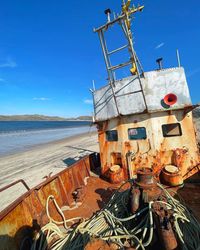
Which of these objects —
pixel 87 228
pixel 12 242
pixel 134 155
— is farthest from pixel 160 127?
pixel 12 242

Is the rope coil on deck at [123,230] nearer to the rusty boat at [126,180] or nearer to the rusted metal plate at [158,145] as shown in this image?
the rusty boat at [126,180]

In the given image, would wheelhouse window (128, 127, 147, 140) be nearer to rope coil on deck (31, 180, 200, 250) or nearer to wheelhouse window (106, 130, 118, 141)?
wheelhouse window (106, 130, 118, 141)

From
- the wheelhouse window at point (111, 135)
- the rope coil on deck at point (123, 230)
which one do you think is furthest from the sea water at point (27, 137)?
the rope coil on deck at point (123, 230)

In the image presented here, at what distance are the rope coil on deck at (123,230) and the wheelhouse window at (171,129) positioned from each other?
315 cm

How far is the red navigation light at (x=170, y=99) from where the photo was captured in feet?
21.4

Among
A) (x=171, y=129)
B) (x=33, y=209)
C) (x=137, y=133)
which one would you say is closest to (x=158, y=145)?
(x=137, y=133)

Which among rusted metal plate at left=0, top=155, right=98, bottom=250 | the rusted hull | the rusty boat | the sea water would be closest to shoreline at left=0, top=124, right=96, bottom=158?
the sea water

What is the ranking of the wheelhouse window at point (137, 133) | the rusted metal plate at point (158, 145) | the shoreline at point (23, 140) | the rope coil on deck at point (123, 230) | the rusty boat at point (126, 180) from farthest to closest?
the shoreline at point (23, 140) → the wheelhouse window at point (137, 133) → the rusted metal plate at point (158, 145) → the rusty boat at point (126, 180) → the rope coil on deck at point (123, 230)

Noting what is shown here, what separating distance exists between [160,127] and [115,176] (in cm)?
243

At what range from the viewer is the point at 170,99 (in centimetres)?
660

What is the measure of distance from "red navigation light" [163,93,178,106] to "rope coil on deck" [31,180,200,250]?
354 centimetres

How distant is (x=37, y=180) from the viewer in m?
10.5

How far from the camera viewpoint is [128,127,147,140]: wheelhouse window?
22.7 ft

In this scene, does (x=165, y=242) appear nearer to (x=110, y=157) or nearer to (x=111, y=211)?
(x=111, y=211)
